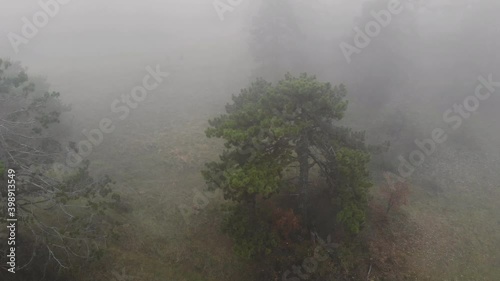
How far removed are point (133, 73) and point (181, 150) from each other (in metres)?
17.6

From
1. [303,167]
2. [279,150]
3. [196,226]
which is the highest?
[279,150]

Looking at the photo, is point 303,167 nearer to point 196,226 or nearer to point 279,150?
point 279,150

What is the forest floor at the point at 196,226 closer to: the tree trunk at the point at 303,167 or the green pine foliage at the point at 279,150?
the green pine foliage at the point at 279,150

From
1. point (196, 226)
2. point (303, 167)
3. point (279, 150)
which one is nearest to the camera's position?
point (279, 150)

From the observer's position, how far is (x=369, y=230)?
18.8 metres

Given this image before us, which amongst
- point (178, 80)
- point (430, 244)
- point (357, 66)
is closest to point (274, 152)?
point (430, 244)

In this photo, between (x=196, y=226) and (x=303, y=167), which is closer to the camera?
(x=303, y=167)

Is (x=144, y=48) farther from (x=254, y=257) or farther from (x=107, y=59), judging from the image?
(x=254, y=257)

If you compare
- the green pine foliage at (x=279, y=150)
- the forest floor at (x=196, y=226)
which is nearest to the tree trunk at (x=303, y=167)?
the green pine foliage at (x=279, y=150)

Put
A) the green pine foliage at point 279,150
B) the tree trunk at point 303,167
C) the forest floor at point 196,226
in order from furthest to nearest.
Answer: the forest floor at point 196,226 < the tree trunk at point 303,167 < the green pine foliage at point 279,150

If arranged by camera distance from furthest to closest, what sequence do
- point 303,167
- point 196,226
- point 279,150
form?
point 196,226 → point 303,167 → point 279,150

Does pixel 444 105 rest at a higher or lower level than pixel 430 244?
higher

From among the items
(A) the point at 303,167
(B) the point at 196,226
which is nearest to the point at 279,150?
(A) the point at 303,167

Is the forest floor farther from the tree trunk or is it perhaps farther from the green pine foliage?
the tree trunk
